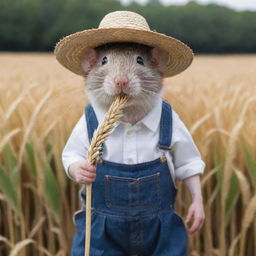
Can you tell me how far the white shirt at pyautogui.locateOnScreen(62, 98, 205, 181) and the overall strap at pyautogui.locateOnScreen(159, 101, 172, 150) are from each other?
0.5 inches

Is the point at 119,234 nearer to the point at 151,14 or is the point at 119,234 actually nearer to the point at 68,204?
the point at 68,204

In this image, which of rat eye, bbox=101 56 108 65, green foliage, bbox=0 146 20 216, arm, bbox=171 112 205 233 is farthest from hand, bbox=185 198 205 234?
green foliage, bbox=0 146 20 216

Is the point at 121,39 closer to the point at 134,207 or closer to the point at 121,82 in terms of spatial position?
the point at 121,82

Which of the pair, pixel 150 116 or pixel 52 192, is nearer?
pixel 150 116

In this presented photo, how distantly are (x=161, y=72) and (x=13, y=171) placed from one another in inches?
25.0

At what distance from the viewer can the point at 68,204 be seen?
1786mm

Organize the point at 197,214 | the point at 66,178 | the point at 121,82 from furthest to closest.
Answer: the point at 66,178 → the point at 197,214 → the point at 121,82

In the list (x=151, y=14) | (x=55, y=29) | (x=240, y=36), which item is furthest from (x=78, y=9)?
(x=240, y=36)

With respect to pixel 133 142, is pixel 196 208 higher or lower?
lower

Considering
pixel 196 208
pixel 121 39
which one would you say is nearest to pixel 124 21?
pixel 121 39

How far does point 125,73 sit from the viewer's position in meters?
1.07

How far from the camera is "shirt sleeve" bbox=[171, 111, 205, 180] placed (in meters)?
1.26

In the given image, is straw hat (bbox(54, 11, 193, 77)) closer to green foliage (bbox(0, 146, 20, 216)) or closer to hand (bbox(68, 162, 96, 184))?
hand (bbox(68, 162, 96, 184))

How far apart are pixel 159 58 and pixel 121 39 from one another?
124mm
